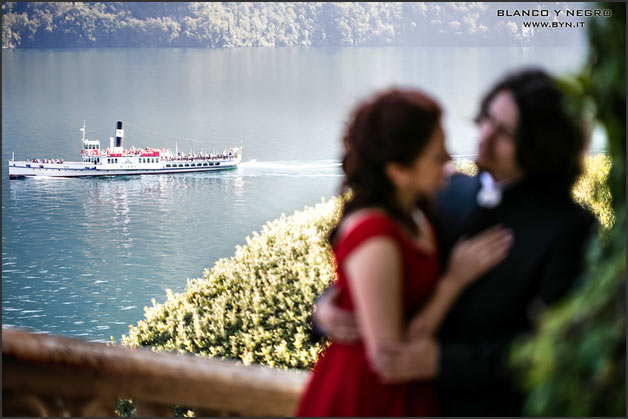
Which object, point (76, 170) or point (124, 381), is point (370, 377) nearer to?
point (124, 381)

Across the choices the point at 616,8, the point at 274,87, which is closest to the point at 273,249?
the point at 616,8

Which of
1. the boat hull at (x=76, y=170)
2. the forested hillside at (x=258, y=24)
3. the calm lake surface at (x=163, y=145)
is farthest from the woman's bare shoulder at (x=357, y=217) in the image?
the forested hillside at (x=258, y=24)

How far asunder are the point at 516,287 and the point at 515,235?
3.0 inches

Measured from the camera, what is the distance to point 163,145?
34375 millimetres

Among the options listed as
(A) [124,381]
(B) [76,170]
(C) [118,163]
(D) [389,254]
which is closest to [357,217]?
(D) [389,254]

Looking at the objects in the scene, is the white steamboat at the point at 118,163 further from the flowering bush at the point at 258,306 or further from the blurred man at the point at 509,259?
the blurred man at the point at 509,259

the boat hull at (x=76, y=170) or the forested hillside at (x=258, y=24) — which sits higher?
the forested hillside at (x=258, y=24)

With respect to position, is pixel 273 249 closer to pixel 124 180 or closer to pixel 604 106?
pixel 604 106

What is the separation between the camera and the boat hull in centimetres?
2888

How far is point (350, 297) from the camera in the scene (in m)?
1.15

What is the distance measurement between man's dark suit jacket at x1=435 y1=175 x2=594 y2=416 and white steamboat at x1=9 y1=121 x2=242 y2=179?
27.6 metres

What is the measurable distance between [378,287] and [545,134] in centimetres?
33

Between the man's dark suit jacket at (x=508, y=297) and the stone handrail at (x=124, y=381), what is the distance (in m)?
0.40

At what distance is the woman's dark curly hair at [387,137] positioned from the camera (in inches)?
41.3
